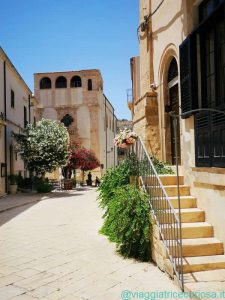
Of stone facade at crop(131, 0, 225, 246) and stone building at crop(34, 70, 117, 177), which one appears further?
stone building at crop(34, 70, 117, 177)

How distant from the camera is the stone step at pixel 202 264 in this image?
15.2ft

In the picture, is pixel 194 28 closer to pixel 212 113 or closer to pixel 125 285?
pixel 212 113

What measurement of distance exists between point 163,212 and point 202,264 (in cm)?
100

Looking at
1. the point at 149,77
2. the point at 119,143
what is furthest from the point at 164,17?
the point at 119,143

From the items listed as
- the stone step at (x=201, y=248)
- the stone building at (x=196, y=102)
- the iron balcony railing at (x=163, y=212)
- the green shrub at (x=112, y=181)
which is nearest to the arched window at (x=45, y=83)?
the stone building at (x=196, y=102)

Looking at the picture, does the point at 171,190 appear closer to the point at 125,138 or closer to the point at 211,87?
the point at 125,138

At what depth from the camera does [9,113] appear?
20.3 metres

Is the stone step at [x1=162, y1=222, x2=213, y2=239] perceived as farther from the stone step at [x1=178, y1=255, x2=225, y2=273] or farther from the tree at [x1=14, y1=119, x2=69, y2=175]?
the tree at [x1=14, y1=119, x2=69, y2=175]

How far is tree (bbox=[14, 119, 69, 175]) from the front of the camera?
19859 mm

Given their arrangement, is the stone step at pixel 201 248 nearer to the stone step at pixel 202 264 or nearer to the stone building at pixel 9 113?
the stone step at pixel 202 264

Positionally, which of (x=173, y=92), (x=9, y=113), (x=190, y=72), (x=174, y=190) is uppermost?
(x=9, y=113)

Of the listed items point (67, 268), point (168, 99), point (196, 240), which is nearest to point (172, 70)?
point (168, 99)

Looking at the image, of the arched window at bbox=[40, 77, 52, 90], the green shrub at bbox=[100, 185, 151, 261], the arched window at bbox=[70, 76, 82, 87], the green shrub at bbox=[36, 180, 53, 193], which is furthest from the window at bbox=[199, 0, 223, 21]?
the arched window at bbox=[40, 77, 52, 90]

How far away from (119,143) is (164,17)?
3.28 meters
